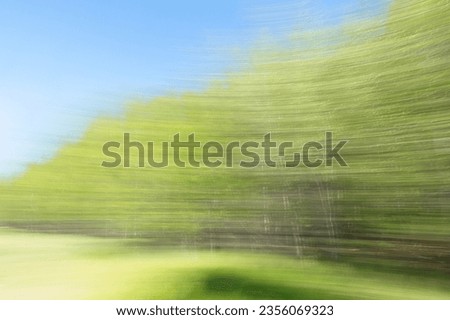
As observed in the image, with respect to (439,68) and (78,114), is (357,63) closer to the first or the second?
(439,68)

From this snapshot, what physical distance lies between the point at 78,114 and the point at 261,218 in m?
0.67

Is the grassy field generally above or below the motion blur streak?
below

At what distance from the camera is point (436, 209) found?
Answer: 133 cm

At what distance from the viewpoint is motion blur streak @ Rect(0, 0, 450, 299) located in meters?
1.34

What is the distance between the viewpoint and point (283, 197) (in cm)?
136

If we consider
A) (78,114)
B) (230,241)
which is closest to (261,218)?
(230,241)

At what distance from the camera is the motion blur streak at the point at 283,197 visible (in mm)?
1341
